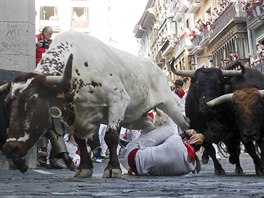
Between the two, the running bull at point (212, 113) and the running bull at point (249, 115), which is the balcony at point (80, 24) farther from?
the running bull at point (249, 115)

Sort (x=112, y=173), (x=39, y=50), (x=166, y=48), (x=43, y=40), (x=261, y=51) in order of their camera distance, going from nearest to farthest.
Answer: (x=112, y=173)
(x=43, y=40)
(x=39, y=50)
(x=261, y=51)
(x=166, y=48)

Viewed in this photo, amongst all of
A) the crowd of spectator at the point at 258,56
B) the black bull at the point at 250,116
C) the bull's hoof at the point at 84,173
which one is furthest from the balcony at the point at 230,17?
the bull's hoof at the point at 84,173

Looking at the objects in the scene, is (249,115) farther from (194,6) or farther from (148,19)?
(148,19)

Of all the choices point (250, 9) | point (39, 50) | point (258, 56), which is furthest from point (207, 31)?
point (39, 50)

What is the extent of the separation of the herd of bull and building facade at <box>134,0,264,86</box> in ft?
79.8

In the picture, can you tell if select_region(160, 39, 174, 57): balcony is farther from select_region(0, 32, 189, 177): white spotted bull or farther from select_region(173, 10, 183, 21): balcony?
select_region(0, 32, 189, 177): white spotted bull

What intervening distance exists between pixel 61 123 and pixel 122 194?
2.61m

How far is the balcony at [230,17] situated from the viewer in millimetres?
36819

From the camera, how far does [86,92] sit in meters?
6.52

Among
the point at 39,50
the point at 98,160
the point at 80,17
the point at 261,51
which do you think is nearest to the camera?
the point at 39,50

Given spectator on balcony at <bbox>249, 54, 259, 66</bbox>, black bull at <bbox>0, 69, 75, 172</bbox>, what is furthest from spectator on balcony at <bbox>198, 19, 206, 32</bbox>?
black bull at <bbox>0, 69, 75, 172</bbox>

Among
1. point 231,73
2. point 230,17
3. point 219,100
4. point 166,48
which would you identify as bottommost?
point 219,100

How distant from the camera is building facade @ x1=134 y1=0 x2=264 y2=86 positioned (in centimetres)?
3487

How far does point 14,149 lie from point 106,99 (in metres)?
1.61
